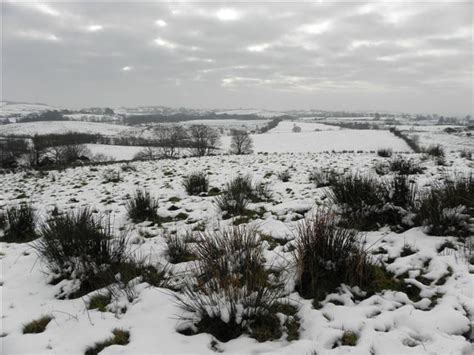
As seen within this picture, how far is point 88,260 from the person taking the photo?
3.49 m

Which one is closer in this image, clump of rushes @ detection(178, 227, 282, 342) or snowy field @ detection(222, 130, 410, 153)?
clump of rushes @ detection(178, 227, 282, 342)

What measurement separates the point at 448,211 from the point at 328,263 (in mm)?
2098

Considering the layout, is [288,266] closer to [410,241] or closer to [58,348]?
[410,241]

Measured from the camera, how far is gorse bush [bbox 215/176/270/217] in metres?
5.70

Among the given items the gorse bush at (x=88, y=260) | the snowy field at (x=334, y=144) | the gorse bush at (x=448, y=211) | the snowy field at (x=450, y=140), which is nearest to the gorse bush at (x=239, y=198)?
the gorse bush at (x=88, y=260)

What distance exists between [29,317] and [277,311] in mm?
2466

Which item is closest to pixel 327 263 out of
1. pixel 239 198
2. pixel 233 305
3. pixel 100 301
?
pixel 233 305

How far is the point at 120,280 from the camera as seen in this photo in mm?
3236

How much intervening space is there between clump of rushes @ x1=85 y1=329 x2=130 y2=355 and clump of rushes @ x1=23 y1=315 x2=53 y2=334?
0.67 metres

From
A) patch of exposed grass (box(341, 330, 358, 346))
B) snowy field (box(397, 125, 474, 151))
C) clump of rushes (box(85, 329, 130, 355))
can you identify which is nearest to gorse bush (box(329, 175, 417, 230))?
patch of exposed grass (box(341, 330, 358, 346))

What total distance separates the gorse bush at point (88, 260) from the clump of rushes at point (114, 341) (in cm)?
69

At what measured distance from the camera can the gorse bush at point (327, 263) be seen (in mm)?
2951

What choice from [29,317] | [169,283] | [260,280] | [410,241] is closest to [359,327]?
[260,280]

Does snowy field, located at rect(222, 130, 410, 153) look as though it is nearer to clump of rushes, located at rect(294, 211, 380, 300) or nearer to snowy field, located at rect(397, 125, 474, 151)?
snowy field, located at rect(397, 125, 474, 151)
